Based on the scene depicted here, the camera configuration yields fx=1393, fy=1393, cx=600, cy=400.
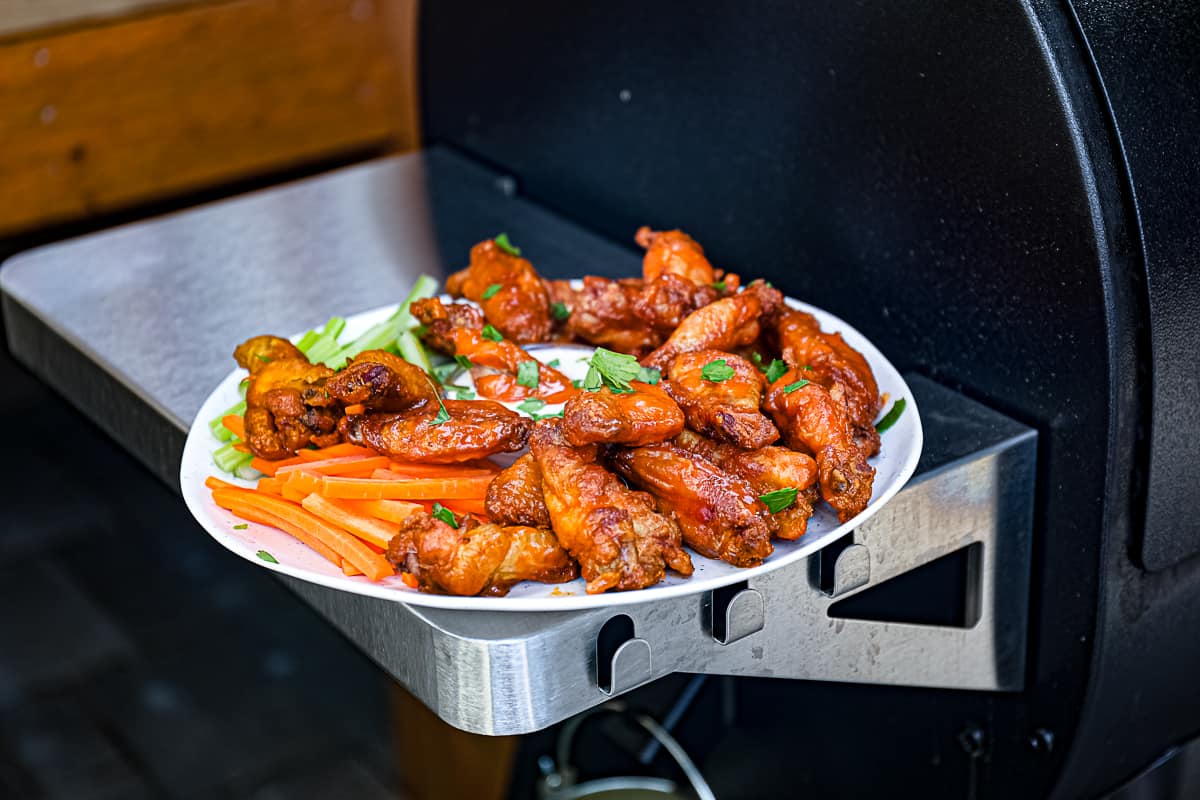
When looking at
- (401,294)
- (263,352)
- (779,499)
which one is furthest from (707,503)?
(401,294)

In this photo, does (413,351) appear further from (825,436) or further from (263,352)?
(825,436)

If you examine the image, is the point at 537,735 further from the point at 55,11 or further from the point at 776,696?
the point at 55,11

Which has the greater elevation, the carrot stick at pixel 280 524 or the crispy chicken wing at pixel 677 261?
the crispy chicken wing at pixel 677 261

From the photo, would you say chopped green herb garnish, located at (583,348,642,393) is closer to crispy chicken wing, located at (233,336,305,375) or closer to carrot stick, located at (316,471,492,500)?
carrot stick, located at (316,471,492,500)

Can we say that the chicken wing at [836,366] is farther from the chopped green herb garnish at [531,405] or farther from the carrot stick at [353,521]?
the carrot stick at [353,521]

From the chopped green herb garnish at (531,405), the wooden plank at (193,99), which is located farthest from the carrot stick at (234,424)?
the wooden plank at (193,99)

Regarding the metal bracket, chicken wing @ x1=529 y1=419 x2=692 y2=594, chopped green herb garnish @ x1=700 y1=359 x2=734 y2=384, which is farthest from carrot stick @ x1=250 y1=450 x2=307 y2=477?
chopped green herb garnish @ x1=700 y1=359 x2=734 y2=384

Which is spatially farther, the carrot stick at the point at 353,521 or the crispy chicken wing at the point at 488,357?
the crispy chicken wing at the point at 488,357
